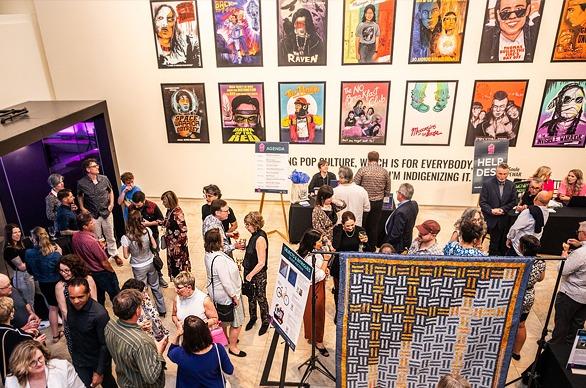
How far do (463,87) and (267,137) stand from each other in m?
3.72

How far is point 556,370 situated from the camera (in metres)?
3.63

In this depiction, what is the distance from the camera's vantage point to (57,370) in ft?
9.29

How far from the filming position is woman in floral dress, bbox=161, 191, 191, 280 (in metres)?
4.95

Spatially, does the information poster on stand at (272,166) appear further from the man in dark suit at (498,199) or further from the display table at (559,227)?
the display table at (559,227)

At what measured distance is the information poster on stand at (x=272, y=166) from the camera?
6848 mm

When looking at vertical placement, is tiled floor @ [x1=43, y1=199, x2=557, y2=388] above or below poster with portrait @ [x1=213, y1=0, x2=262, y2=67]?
below

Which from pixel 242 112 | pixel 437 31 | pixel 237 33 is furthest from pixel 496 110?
pixel 237 33

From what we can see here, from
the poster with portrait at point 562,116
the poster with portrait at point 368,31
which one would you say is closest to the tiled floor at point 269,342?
the poster with portrait at point 562,116

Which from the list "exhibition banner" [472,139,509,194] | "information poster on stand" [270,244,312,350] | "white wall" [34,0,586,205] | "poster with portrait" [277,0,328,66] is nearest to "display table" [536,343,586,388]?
"information poster on stand" [270,244,312,350]

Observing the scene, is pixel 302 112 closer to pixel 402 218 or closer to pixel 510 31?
pixel 402 218

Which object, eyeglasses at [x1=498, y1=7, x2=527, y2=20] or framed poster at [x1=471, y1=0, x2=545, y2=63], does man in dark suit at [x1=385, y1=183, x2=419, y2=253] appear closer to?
framed poster at [x1=471, y1=0, x2=545, y2=63]

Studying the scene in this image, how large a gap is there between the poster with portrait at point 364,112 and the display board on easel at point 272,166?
1639mm

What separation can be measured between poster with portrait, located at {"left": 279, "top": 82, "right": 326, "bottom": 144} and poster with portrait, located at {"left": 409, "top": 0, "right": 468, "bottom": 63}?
5.84 ft

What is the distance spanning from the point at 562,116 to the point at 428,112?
7.58 feet
